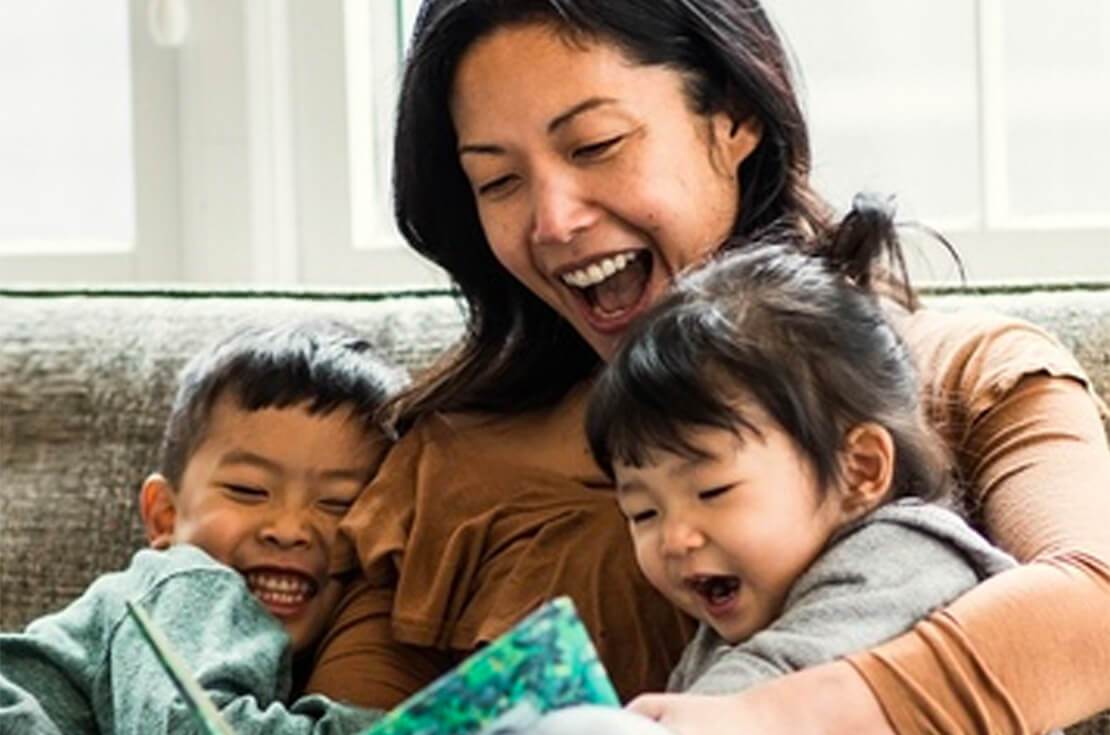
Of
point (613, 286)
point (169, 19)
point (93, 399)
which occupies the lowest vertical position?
point (93, 399)

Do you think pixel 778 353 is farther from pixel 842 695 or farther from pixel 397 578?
pixel 397 578

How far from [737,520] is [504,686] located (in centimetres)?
38

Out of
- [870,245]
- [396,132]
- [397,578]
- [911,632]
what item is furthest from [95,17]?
[911,632]

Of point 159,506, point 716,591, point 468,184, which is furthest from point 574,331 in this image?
point 716,591

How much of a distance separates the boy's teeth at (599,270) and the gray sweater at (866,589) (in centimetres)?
36

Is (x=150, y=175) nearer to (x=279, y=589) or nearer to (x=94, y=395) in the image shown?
(x=94, y=395)

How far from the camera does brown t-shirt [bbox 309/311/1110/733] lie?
1.44m

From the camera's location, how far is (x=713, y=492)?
4.95 feet

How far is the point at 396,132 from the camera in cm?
195

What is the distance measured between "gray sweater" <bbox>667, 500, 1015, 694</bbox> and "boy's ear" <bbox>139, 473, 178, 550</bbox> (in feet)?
1.91

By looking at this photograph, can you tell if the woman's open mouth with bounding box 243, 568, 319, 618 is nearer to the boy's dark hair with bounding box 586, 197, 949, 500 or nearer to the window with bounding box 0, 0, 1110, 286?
the boy's dark hair with bounding box 586, 197, 949, 500

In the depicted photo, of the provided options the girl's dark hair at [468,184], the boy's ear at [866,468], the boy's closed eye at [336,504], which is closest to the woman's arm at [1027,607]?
the boy's ear at [866,468]

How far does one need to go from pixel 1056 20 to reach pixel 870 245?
2.87 feet

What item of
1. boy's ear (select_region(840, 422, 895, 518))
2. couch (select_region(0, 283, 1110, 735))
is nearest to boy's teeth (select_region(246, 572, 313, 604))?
couch (select_region(0, 283, 1110, 735))
